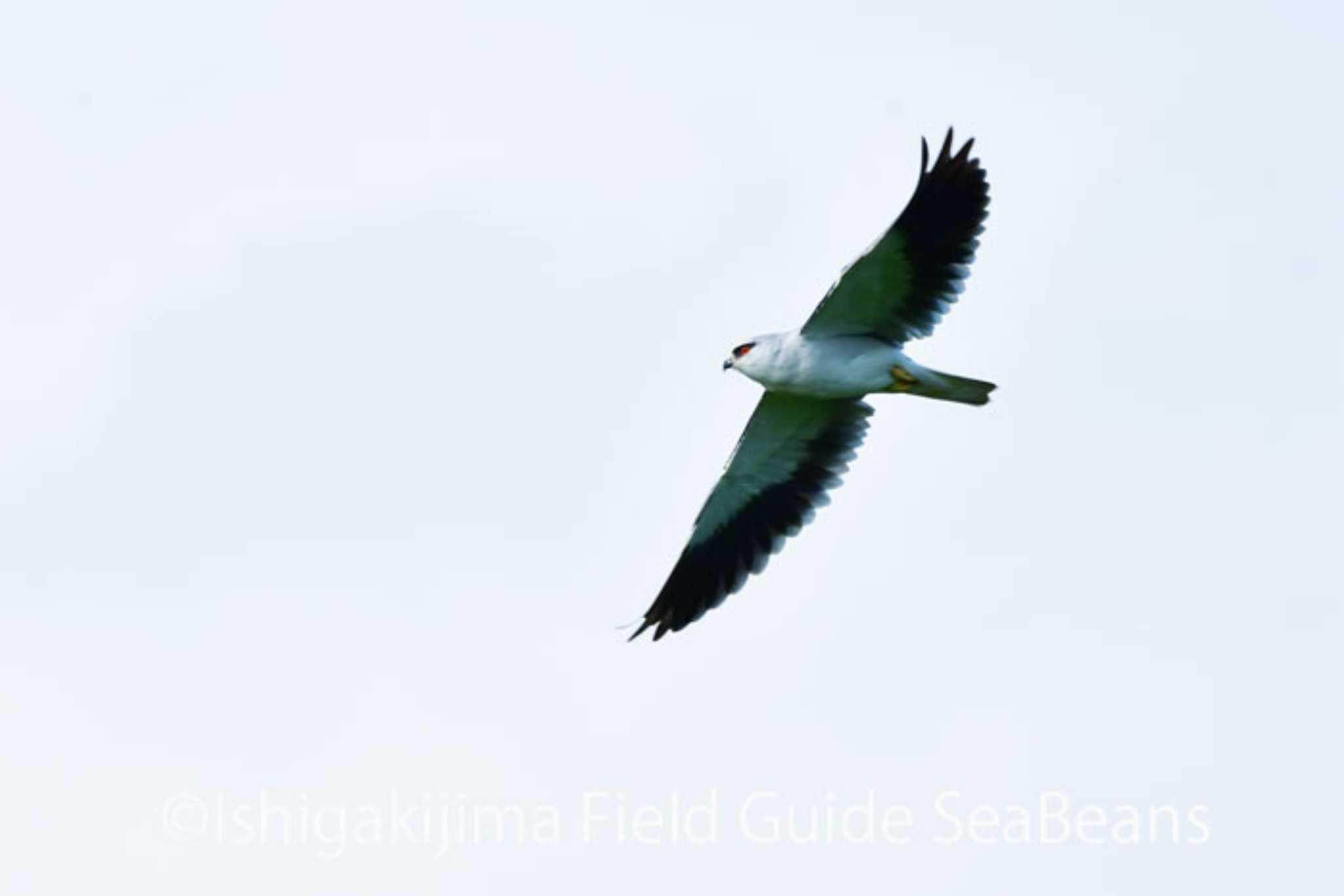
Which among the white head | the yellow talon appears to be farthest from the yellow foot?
the white head

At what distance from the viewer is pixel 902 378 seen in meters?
19.4

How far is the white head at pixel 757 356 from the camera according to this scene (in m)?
19.6

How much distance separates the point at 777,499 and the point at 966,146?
341 centimetres

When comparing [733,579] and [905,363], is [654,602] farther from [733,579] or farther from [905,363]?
[905,363]

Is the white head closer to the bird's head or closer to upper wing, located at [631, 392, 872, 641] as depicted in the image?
the bird's head

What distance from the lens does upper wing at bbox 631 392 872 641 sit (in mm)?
20688

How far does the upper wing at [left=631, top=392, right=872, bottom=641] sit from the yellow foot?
3.36 feet

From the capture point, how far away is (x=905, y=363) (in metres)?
19.4

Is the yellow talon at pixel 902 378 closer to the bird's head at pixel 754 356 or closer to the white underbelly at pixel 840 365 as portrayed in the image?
the white underbelly at pixel 840 365

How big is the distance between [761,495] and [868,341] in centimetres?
204

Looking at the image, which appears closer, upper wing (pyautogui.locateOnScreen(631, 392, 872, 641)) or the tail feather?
the tail feather

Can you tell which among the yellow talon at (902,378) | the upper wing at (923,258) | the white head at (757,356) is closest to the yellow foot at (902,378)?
the yellow talon at (902,378)

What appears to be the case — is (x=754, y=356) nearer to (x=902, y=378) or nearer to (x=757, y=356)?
(x=757, y=356)

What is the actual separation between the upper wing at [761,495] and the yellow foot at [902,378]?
1.03m
